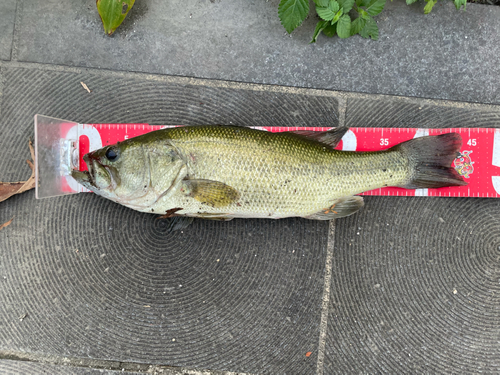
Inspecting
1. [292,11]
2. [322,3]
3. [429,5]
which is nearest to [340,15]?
[322,3]

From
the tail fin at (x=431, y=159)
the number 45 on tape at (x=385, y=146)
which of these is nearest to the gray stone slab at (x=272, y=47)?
the number 45 on tape at (x=385, y=146)

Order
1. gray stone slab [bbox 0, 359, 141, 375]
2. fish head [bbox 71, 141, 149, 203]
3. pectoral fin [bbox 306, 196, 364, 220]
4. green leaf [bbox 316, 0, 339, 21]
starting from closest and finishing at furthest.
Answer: fish head [bbox 71, 141, 149, 203], pectoral fin [bbox 306, 196, 364, 220], green leaf [bbox 316, 0, 339, 21], gray stone slab [bbox 0, 359, 141, 375]

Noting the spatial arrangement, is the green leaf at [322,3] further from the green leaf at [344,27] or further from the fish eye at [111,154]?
the fish eye at [111,154]

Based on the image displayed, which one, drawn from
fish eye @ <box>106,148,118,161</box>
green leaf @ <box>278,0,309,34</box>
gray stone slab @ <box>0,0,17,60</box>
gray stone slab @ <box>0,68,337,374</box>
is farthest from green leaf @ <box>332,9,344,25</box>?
gray stone slab @ <box>0,0,17,60</box>

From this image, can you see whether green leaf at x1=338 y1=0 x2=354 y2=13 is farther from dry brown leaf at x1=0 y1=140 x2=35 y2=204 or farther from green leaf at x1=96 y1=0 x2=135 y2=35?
dry brown leaf at x1=0 y1=140 x2=35 y2=204

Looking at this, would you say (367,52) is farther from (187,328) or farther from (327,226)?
(187,328)

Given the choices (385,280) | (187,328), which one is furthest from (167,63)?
(385,280)

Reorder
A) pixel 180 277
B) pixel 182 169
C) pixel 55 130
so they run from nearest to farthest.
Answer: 1. pixel 182 169
2. pixel 55 130
3. pixel 180 277
